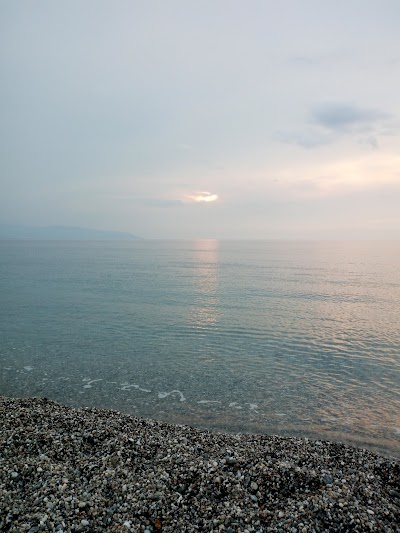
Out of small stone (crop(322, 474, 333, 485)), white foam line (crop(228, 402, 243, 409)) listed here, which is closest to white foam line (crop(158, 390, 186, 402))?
white foam line (crop(228, 402, 243, 409))

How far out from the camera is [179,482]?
9602 mm

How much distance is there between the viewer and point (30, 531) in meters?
7.71

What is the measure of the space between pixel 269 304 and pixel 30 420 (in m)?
37.1

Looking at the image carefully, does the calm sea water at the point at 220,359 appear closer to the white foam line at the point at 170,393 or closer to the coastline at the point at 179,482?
the white foam line at the point at 170,393

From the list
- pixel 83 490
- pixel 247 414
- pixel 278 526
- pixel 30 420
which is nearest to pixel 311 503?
pixel 278 526

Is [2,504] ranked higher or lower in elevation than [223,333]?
higher

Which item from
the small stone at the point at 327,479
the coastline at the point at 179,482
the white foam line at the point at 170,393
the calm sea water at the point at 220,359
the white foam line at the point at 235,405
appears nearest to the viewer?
the coastline at the point at 179,482

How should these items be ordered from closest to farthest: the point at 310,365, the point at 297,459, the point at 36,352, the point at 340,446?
the point at 297,459 < the point at 340,446 < the point at 310,365 < the point at 36,352

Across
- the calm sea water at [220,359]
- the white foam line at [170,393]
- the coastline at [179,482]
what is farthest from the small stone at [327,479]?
the white foam line at [170,393]

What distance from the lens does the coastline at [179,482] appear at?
26.9 feet

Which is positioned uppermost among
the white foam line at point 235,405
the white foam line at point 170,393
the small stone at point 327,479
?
the small stone at point 327,479

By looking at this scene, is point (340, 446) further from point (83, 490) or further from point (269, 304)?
point (269, 304)

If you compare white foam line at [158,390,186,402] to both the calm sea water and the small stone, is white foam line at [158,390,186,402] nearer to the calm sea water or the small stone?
the calm sea water

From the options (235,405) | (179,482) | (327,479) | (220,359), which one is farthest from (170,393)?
(327,479)
